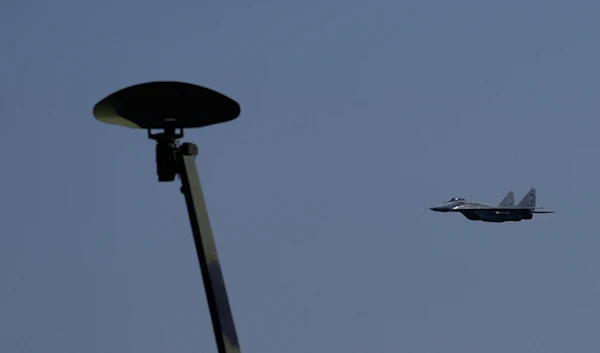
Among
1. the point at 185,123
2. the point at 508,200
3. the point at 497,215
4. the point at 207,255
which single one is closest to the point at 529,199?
the point at 508,200

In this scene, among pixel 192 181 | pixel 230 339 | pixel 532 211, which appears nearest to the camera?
pixel 230 339

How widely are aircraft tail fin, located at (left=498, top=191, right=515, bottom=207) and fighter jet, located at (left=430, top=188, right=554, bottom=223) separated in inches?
33.1

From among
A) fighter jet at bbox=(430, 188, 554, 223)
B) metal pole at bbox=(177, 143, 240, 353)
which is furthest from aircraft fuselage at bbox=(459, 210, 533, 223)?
metal pole at bbox=(177, 143, 240, 353)

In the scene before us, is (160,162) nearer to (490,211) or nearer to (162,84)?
(162,84)

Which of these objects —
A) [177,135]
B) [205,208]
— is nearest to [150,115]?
[177,135]

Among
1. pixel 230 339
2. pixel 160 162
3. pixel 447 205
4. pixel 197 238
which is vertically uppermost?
pixel 447 205

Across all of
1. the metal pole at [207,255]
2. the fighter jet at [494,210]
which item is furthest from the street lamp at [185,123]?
the fighter jet at [494,210]

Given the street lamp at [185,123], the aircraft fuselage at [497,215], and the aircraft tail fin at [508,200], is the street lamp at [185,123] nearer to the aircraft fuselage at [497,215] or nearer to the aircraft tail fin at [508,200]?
the aircraft fuselage at [497,215]

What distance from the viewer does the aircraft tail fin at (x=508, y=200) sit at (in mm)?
151125

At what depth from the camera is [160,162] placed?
15.9 meters

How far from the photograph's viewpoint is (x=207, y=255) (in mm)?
15336

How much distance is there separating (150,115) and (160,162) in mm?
633

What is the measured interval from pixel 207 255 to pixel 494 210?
135m

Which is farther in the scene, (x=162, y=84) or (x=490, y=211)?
(x=490, y=211)
